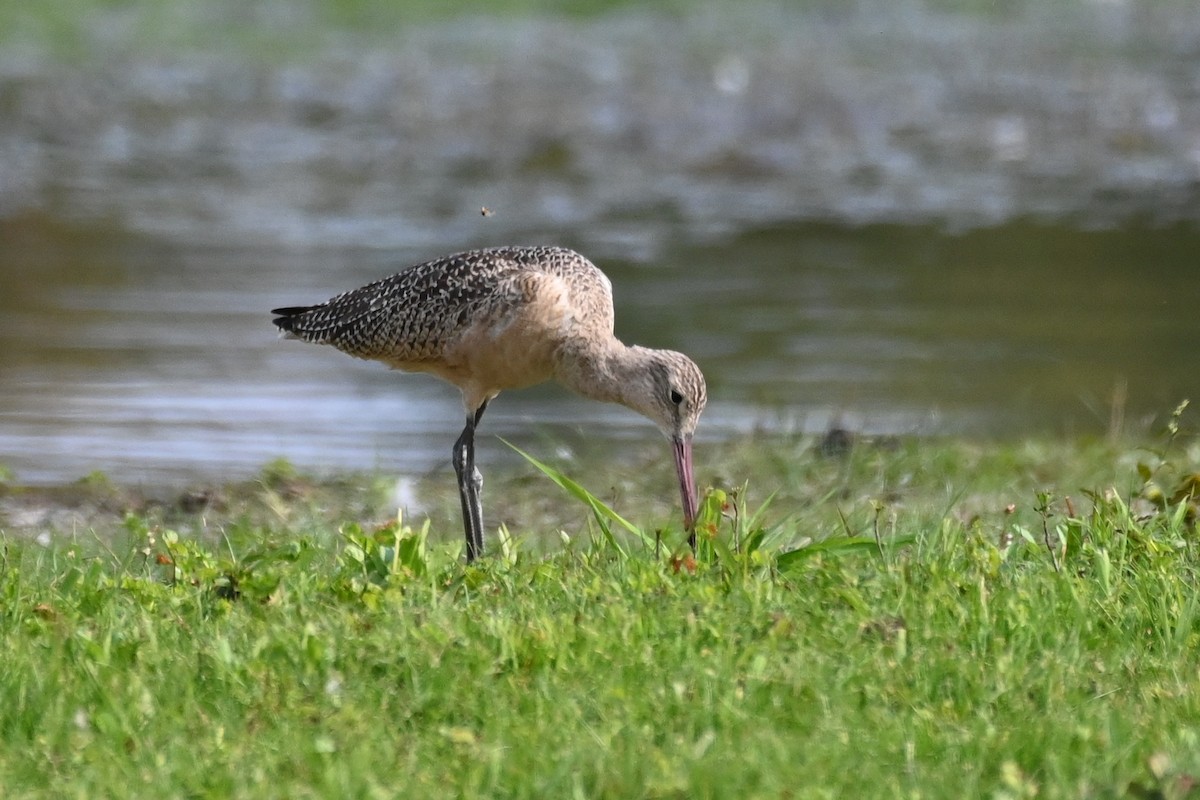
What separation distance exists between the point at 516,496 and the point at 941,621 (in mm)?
3603

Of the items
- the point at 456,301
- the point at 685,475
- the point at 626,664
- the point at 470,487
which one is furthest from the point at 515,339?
the point at 626,664

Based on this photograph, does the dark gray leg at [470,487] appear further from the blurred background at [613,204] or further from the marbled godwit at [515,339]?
the blurred background at [613,204]

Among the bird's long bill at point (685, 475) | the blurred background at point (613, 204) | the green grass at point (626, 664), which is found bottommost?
the green grass at point (626, 664)

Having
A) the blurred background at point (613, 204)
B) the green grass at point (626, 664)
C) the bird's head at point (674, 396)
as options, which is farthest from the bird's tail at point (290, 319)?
the green grass at point (626, 664)

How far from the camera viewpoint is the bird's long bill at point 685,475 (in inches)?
261

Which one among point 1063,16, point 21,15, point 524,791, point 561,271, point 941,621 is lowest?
point 524,791

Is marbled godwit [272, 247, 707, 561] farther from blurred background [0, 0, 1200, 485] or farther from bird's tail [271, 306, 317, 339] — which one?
blurred background [0, 0, 1200, 485]

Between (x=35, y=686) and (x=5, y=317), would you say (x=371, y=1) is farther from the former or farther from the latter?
(x=35, y=686)

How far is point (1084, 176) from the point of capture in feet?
55.6

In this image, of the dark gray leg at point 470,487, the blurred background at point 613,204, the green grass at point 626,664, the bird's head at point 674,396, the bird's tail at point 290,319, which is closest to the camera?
the green grass at point 626,664

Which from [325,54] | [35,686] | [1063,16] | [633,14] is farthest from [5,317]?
[1063,16]

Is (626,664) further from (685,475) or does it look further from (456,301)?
(456,301)

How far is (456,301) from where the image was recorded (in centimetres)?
722

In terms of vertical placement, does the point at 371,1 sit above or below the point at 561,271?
above
